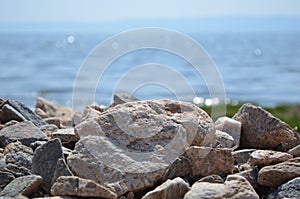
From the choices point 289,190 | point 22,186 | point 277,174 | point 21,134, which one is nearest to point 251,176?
point 277,174

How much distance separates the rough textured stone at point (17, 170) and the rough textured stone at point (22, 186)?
207 mm

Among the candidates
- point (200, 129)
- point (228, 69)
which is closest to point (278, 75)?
point (228, 69)

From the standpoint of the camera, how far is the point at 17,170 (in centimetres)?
475

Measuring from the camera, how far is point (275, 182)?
183 inches

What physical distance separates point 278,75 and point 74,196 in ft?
141

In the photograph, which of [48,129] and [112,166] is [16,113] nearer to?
[48,129]

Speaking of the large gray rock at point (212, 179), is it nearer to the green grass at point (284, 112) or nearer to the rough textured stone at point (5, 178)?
the rough textured stone at point (5, 178)

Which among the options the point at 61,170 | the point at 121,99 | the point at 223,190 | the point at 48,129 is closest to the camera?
the point at 223,190

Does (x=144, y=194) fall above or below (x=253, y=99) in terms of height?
above

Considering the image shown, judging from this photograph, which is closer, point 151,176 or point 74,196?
point 74,196

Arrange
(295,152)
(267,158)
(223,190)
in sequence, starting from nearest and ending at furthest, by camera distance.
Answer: (223,190) → (267,158) → (295,152)

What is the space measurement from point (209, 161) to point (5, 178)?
1.67 meters

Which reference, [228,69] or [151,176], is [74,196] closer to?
[151,176]

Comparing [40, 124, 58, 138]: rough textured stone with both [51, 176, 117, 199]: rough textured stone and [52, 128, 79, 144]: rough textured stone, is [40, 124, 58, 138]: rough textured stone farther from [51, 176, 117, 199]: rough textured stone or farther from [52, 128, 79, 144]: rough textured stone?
[51, 176, 117, 199]: rough textured stone
